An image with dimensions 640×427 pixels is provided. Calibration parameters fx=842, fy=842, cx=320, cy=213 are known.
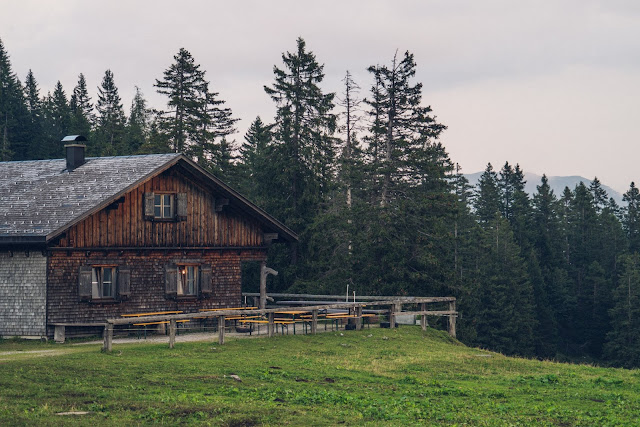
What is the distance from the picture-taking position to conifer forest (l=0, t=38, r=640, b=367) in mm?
53844

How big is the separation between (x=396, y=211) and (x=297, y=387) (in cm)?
3309

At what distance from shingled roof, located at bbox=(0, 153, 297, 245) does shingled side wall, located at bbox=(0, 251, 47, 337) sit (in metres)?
1.36

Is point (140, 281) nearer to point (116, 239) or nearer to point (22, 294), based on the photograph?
point (116, 239)

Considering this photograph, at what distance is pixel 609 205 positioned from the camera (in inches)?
4840

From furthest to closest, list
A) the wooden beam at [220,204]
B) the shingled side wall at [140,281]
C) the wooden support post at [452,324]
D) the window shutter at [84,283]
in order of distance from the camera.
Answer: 1. the wooden support post at [452,324]
2. the wooden beam at [220,204]
3. the window shutter at [84,283]
4. the shingled side wall at [140,281]

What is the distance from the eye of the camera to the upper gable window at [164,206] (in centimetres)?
3384

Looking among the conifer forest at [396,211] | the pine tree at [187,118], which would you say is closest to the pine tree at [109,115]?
the conifer forest at [396,211]

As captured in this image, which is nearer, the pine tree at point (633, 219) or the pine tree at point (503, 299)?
the pine tree at point (503, 299)

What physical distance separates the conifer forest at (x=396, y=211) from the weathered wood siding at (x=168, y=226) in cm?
1687

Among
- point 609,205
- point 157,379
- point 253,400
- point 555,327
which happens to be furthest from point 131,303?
point 609,205

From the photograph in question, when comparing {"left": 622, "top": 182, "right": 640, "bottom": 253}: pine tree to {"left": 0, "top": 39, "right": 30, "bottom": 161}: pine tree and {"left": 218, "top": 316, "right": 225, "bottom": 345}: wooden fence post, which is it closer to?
{"left": 0, "top": 39, "right": 30, "bottom": 161}: pine tree

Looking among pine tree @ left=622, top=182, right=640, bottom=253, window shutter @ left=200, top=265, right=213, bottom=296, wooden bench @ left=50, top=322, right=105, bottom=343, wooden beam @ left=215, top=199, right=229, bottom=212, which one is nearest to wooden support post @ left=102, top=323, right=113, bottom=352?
wooden bench @ left=50, top=322, right=105, bottom=343

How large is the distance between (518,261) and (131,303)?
60.1m

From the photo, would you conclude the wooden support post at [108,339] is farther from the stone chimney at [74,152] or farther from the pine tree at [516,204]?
the pine tree at [516,204]
